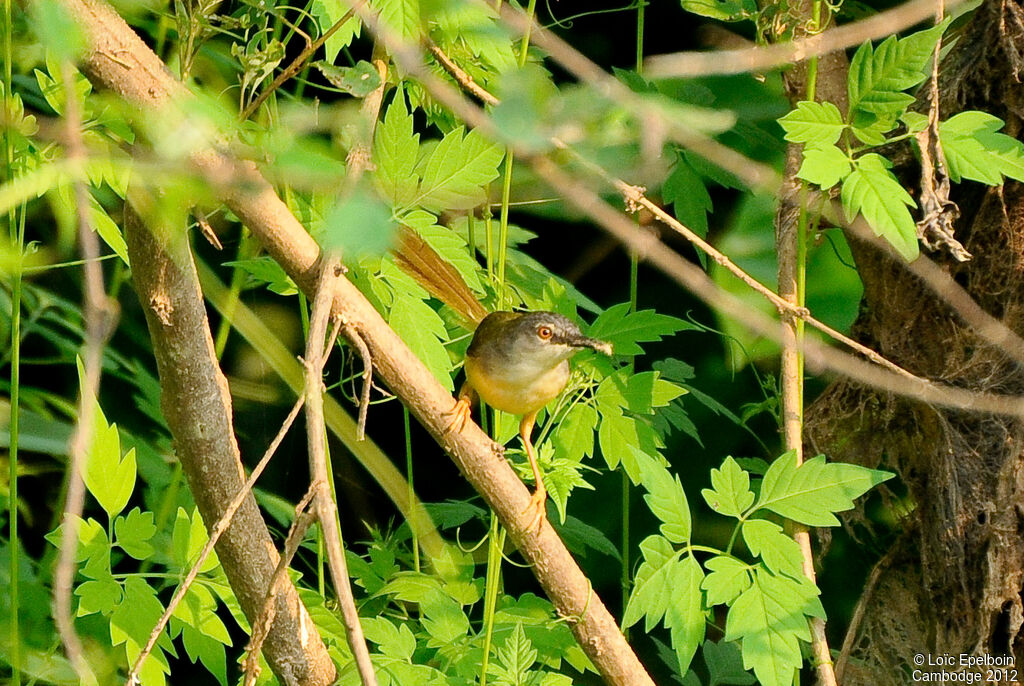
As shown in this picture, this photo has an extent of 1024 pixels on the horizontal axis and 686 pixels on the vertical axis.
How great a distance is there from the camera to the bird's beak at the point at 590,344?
189cm

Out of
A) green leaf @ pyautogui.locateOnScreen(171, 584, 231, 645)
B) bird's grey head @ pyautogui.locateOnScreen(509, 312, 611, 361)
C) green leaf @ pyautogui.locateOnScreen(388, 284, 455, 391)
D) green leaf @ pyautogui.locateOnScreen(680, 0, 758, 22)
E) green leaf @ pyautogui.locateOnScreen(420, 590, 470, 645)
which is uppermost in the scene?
green leaf @ pyautogui.locateOnScreen(680, 0, 758, 22)

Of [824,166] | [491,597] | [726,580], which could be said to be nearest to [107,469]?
[491,597]

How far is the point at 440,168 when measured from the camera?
5.76 feet

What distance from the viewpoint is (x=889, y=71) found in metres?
1.68

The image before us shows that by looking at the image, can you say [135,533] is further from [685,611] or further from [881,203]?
[881,203]

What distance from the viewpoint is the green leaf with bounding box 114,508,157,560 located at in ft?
5.66

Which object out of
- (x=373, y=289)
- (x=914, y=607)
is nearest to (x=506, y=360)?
(x=373, y=289)

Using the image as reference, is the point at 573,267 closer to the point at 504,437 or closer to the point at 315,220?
the point at 504,437

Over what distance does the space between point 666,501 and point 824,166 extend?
59cm

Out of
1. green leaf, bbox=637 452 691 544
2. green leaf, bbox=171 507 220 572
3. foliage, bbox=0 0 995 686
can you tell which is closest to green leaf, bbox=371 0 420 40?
foliage, bbox=0 0 995 686

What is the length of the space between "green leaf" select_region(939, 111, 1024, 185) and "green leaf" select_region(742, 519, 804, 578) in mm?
659

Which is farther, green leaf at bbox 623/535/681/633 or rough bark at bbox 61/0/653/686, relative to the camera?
green leaf at bbox 623/535/681/633

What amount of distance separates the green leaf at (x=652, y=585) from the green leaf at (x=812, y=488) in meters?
0.18

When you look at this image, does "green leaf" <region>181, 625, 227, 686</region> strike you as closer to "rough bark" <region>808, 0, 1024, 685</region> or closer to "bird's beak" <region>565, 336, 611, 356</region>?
"bird's beak" <region>565, 336, 611, 356</region>
